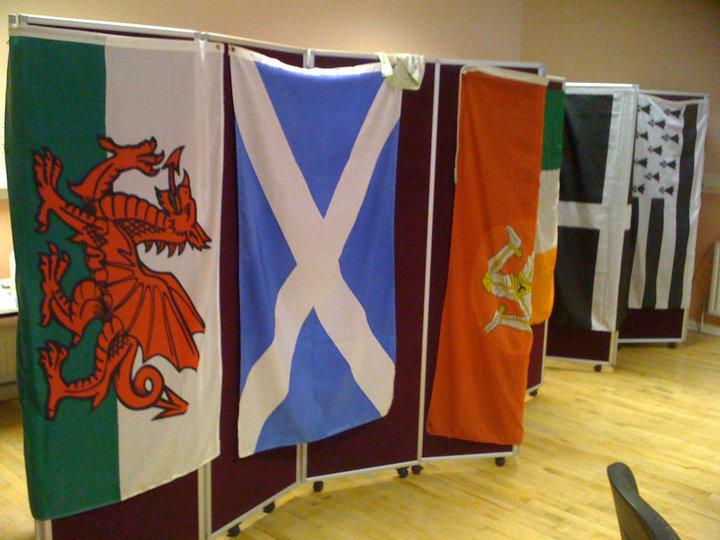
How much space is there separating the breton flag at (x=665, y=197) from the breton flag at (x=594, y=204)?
1.90 ft

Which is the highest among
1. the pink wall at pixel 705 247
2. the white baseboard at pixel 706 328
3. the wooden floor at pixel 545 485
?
the pink wall at pixel 705 247

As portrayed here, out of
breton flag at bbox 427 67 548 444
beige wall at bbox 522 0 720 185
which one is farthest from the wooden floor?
beige wall at bbox 522 0 720 185

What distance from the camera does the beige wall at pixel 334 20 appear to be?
13.4 ft

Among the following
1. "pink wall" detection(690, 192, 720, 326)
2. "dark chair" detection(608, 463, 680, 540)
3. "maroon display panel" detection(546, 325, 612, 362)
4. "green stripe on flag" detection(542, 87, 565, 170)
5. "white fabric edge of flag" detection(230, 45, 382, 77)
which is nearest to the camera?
"dark chair" detection(608, 463, 680, 540)

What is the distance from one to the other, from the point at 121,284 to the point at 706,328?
502 centimetres

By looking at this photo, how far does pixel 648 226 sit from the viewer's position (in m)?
5.23

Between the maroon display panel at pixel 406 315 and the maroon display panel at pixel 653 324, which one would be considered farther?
the maroon display panel at pixel 653 324

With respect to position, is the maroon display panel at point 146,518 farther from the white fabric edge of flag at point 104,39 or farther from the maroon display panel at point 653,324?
the maroon display panel at point 653,324

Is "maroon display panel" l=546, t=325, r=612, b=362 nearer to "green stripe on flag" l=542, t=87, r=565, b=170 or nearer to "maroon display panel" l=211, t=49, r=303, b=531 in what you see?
"green stripe on flag" l=542, t=87, r=565, b=170

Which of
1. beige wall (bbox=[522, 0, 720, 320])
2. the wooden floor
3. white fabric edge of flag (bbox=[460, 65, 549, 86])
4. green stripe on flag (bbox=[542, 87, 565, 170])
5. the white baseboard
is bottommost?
the wooden floor

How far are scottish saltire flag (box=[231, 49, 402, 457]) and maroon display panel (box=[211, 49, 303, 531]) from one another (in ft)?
0.12

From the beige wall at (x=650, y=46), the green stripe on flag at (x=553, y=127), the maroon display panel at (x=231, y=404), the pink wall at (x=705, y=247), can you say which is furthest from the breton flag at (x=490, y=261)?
the pink wall at (x=705, y=247)

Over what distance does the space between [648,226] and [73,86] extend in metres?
4.23

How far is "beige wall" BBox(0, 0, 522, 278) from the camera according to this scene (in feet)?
13.4
